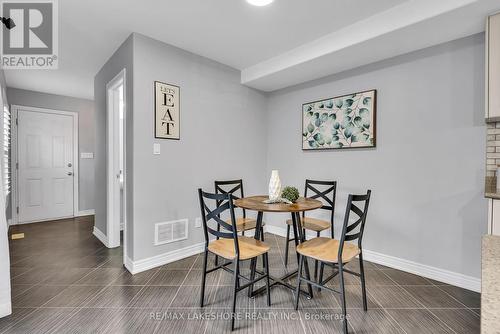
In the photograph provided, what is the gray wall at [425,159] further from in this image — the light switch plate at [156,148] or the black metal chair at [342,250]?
the light switch plate at [156,148]

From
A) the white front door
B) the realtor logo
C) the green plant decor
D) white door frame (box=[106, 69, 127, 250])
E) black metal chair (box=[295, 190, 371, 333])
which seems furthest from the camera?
the white front door

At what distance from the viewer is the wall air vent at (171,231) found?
2610 millimetres

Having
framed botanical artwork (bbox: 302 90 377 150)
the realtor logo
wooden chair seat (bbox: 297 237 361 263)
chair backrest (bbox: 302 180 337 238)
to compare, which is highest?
the realtor logo

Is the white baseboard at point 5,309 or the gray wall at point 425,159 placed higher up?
the gray wall at point 425,159

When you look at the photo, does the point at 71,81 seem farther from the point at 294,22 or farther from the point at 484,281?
the point at 484,281

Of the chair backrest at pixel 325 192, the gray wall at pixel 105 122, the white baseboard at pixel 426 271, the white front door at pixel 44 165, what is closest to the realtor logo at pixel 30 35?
the gray wall at pixel 105 122

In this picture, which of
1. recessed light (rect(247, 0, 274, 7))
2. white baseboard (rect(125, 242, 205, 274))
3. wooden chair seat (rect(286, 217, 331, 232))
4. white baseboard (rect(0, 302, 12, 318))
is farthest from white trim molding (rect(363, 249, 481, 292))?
white baseboard (rect(0, 302, 12, 318))

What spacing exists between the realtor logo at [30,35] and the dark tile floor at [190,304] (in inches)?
95.1

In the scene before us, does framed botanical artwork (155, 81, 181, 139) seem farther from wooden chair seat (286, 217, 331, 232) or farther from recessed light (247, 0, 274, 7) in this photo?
wooden chair seat (286, 217, 331, 232)

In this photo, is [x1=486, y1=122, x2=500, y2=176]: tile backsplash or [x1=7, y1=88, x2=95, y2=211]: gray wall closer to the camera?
[x1=486, y1=122, x2=500, y2=176]: tile backsplash

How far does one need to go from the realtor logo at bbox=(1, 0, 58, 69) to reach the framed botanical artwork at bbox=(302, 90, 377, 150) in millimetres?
2943

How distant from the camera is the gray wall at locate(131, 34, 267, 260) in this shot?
2.48 meters

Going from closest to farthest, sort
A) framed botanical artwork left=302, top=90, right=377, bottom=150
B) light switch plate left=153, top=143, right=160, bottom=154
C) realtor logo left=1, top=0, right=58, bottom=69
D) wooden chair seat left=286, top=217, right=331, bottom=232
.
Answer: realtor logo left=1, top=0, right=58, bottom=69
wooden chair seat left=286, top=217, right=331, bottom=232
light switch plate left=153, top=143, right=160, bottom=154
framed botanical artwork left=302, top=90, right=377, bottom=150

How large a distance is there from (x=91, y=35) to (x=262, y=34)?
1821 millimetres
